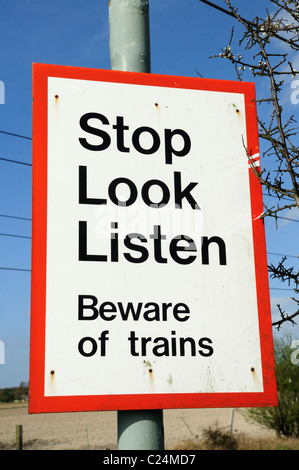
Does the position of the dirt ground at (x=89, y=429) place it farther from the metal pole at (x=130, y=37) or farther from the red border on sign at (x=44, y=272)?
the metal pole at (x=130, y=37)

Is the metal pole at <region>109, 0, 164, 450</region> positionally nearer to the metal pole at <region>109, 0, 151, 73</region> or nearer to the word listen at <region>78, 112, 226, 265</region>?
the metal pole at <region>109, 0, 151, 73</region>

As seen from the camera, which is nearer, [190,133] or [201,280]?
[201,280]

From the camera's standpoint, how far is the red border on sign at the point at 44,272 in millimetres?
1534

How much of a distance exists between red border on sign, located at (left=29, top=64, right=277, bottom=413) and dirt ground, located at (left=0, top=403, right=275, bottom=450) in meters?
20.8

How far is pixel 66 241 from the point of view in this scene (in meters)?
1.64

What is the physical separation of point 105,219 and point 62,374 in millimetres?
512

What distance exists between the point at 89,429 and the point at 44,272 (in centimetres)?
3167

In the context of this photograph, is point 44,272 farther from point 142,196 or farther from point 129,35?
point 129,35

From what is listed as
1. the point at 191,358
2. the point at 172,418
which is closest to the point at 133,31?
the point at 191,358

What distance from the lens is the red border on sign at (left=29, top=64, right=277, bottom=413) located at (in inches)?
60.4

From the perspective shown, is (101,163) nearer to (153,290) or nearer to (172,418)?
(153,290)

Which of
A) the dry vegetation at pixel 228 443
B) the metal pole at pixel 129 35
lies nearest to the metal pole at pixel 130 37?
the metal pole at pixel 129 35

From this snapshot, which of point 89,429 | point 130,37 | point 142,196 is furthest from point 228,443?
point 130,37
